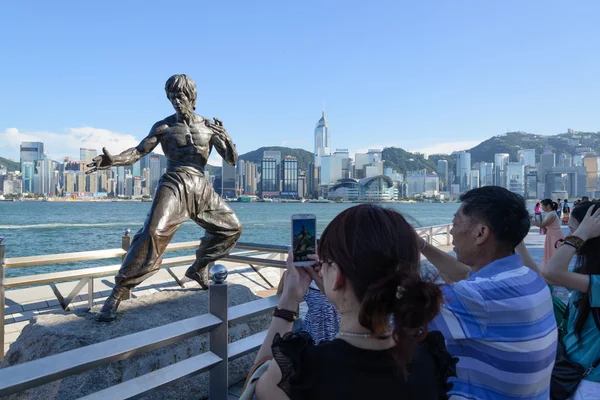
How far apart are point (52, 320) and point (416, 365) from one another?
11.2 feet

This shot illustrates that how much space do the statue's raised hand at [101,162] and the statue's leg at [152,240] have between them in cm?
49

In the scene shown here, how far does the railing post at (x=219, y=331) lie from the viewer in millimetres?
2199

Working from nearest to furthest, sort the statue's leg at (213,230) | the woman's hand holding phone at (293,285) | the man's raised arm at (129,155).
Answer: the woman's hand holding phone at (293,285) → the man's raised arm at (129,155) → the statue's leg at (213,230)

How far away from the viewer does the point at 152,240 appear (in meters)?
3.80

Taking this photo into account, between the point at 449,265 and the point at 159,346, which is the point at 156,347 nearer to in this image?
the point at 159,346

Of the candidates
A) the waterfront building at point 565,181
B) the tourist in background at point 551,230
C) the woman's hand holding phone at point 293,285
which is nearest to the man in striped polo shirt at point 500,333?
the woman's hand holding phone at point 293,285

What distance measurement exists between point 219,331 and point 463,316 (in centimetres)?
129

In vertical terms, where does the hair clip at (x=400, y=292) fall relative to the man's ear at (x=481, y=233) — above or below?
below

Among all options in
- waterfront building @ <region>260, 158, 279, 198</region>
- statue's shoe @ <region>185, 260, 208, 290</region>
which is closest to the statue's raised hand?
statue's shoe @ <region>185, 260, 208, 290</region>

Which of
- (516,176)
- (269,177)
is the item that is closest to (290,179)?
(269,177)

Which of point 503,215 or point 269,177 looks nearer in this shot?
point 503,215

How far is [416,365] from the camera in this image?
1.19 metres

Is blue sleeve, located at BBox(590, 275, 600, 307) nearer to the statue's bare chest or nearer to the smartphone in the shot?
the smartphone

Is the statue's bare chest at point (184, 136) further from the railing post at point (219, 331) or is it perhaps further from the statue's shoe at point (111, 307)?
the railing post at point (219, 331)
